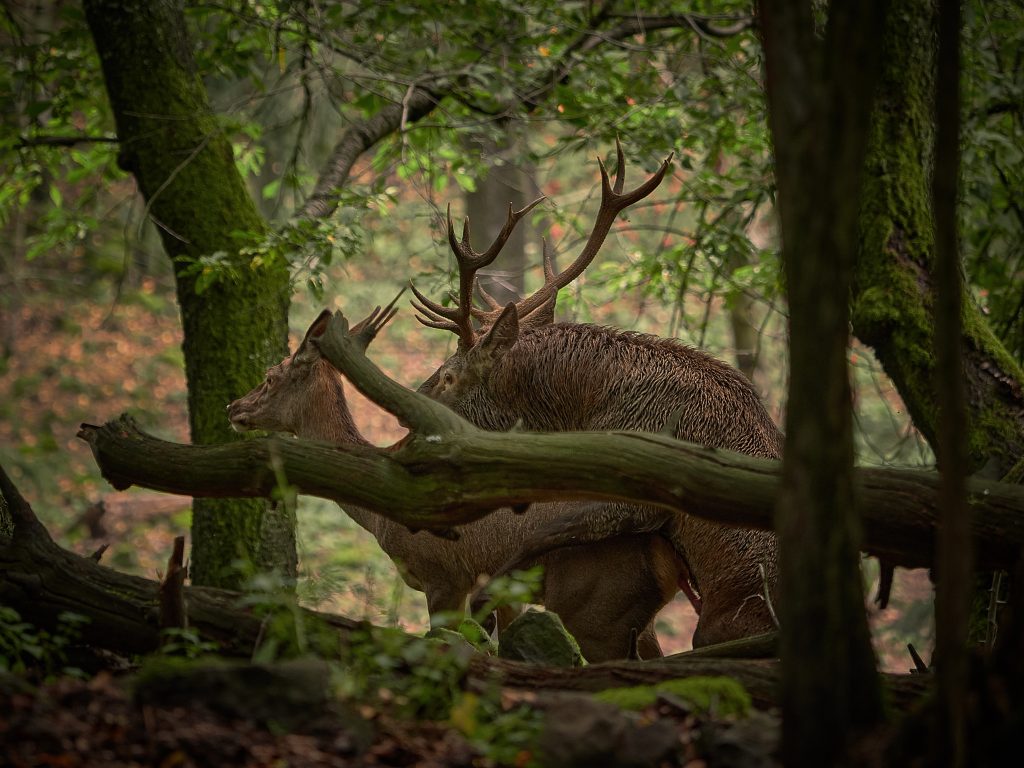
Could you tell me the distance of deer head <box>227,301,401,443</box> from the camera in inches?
290

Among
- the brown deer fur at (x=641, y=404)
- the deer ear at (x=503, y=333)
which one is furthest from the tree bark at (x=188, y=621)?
the deer ear at (x=503, y=333)

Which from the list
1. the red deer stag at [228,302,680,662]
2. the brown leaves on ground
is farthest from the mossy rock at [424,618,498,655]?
the brown leaves on ground

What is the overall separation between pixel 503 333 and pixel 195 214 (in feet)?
8.03

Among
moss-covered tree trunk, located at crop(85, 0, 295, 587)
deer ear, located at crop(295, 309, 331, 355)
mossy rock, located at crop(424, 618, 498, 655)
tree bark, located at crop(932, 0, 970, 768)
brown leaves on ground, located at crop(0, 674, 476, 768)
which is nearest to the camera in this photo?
tree bark, located at crop(932, 0, 970, 768)

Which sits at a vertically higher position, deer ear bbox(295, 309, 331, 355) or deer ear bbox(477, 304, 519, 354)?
deer ear bbox(477, 304, 519, 354)

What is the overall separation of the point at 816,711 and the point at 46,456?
17.1 meters

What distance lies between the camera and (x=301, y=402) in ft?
25.4

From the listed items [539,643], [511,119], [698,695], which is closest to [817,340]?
[698,695]

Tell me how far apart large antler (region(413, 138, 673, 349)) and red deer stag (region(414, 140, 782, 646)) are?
1 centimetres

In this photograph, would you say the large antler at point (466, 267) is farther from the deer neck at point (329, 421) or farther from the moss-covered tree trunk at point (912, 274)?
the moss-covered tree trunk at point (912, 274)

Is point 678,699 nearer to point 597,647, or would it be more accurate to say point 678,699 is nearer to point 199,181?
point 597,647

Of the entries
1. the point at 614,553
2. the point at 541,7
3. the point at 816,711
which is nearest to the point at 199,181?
the point at 541,7

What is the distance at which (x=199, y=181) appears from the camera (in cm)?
769

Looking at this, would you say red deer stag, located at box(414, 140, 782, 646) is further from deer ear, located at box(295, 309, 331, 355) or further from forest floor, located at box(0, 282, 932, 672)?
forest floor, located at box(0, 282, 932, 672)
